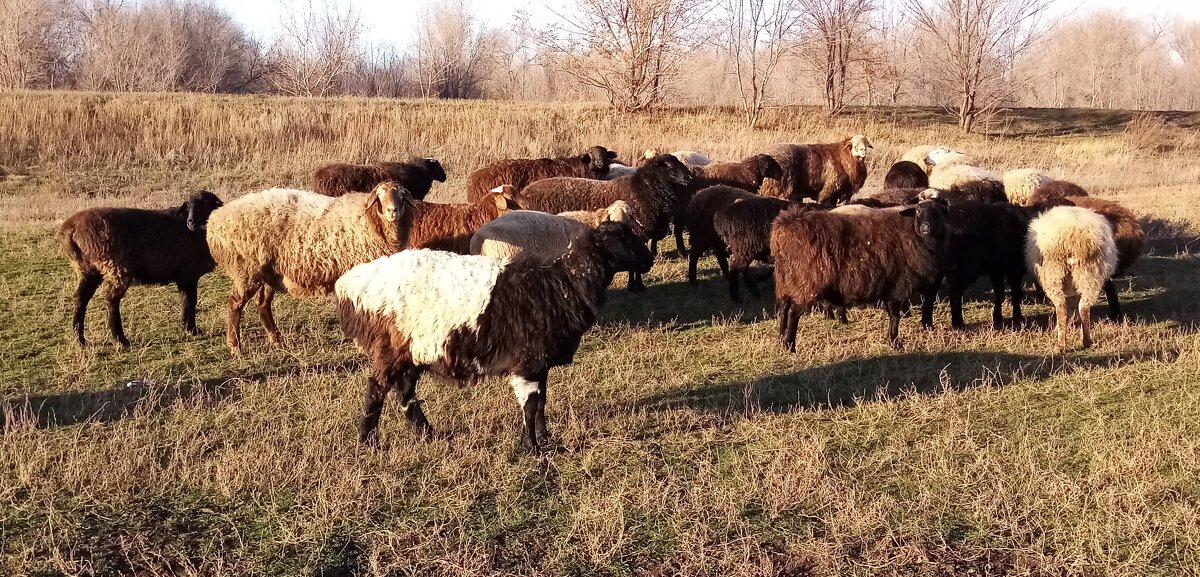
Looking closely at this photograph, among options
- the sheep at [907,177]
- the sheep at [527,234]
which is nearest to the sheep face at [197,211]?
the sheep at [527,234]

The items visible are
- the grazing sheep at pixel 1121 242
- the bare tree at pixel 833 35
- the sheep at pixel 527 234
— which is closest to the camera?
the sheep at pixel 527 234

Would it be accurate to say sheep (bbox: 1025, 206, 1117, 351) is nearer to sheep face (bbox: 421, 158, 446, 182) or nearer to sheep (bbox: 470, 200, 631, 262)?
sheep (bbox: 470, 200, 631, 262)

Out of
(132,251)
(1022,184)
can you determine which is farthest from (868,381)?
(1022,184)

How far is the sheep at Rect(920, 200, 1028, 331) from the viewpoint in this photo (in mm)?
9477

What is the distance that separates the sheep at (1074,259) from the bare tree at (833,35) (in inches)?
1041

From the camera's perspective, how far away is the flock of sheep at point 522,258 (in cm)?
582

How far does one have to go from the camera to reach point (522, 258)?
6.17 m

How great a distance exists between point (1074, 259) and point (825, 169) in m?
7.91

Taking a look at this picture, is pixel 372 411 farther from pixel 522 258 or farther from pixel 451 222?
pixel 451 222

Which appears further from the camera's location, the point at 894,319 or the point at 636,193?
the point at 636,193

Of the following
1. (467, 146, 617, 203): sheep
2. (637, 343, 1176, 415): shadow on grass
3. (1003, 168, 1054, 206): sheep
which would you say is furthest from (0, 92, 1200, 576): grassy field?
(467, 146, 617, 203): sheep

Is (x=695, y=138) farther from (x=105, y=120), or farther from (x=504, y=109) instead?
(x=105, y=120)

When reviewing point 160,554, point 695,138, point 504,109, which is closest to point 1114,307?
point 160,554

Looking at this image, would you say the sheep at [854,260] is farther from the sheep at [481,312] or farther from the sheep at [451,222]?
the sheep at [451,222]
